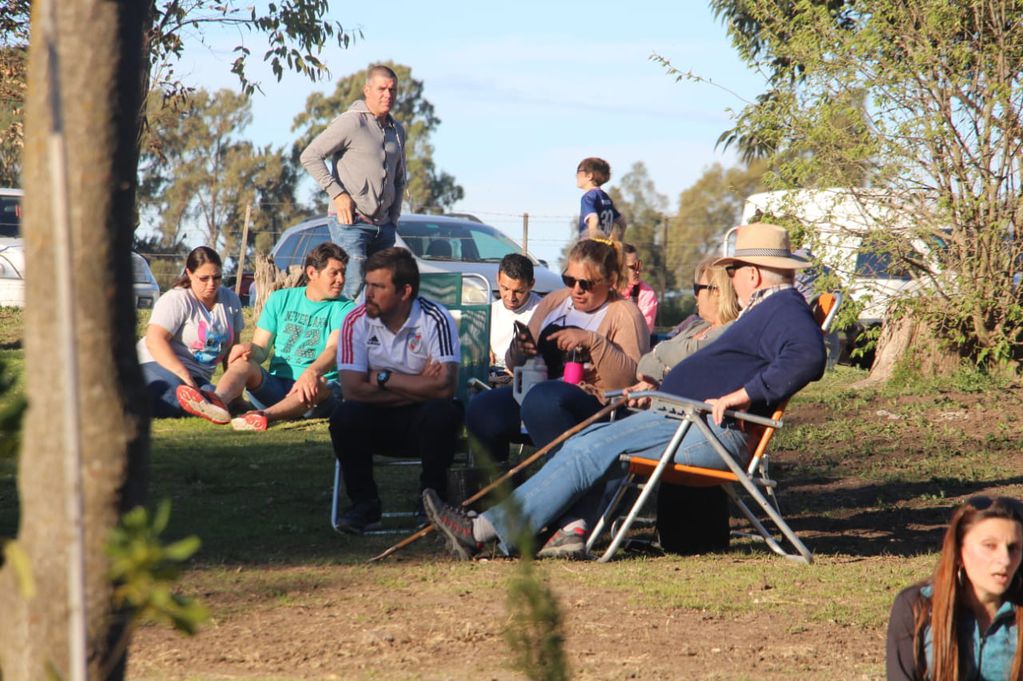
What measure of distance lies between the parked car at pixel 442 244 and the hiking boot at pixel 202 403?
16.8ft

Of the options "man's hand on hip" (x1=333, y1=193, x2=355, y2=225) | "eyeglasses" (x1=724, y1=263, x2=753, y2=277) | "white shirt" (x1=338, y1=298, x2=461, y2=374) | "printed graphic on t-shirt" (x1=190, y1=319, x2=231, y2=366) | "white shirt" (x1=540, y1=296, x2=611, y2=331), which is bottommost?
"printed graphic on t-shirt" (x1=190, y1=319, x2=231, y2=366)

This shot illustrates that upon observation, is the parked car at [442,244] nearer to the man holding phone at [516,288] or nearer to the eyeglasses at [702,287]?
the man holding phone at [516,288]

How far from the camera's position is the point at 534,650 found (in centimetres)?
172

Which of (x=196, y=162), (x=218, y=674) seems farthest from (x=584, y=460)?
(x=196, y=162)

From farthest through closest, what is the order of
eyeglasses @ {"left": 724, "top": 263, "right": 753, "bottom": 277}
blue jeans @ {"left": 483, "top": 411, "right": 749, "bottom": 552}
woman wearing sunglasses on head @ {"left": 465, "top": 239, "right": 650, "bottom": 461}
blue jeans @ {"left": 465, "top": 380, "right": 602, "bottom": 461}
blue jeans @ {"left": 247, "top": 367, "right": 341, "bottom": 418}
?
blue jeans @ {"left": 247, "top": 367, "right": 341, "bottom": 418}, woman wearing sunglasses on head @ {"left": 465, "top": 239, "right": 650, "bottom": 461}, blue jeans @ {"left": 465, "top": 380, "right": 602, "bottom": 461}, eyeglasses @ {"left": 724, "top": 263, "right": 753, "bottom": 277}, blue jeans @ {"left": 483, "top": 411, "right": 749, "bottom": 552}

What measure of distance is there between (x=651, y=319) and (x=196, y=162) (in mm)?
47656

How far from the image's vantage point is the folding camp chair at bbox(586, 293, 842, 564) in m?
5.43

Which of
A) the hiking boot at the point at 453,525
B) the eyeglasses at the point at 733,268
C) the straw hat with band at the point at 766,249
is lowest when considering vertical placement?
the hiking boot at the point at 453,525

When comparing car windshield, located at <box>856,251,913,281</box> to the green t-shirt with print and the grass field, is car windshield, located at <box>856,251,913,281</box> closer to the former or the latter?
the grass field

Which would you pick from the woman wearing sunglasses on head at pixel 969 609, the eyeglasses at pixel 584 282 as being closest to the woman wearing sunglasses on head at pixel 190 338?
the eyeglasses at pixel 584 282

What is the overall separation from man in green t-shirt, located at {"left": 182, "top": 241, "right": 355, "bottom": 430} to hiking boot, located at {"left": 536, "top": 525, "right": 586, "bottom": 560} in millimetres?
3550

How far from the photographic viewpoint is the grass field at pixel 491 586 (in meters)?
4.05

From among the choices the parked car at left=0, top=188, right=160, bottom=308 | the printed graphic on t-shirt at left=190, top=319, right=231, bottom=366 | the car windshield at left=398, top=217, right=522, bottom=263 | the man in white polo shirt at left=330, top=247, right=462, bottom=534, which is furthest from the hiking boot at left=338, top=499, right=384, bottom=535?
the parked car at left=0, top=188, right=160, bottom=308

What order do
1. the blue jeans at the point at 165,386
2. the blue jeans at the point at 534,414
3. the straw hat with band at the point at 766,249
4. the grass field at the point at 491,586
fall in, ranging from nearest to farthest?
the grass field at the point at 491,586
the straw hat with band at the point at 766,249
the blue jeans at the point at 534,414
the blue jeans at the point at 165,386
